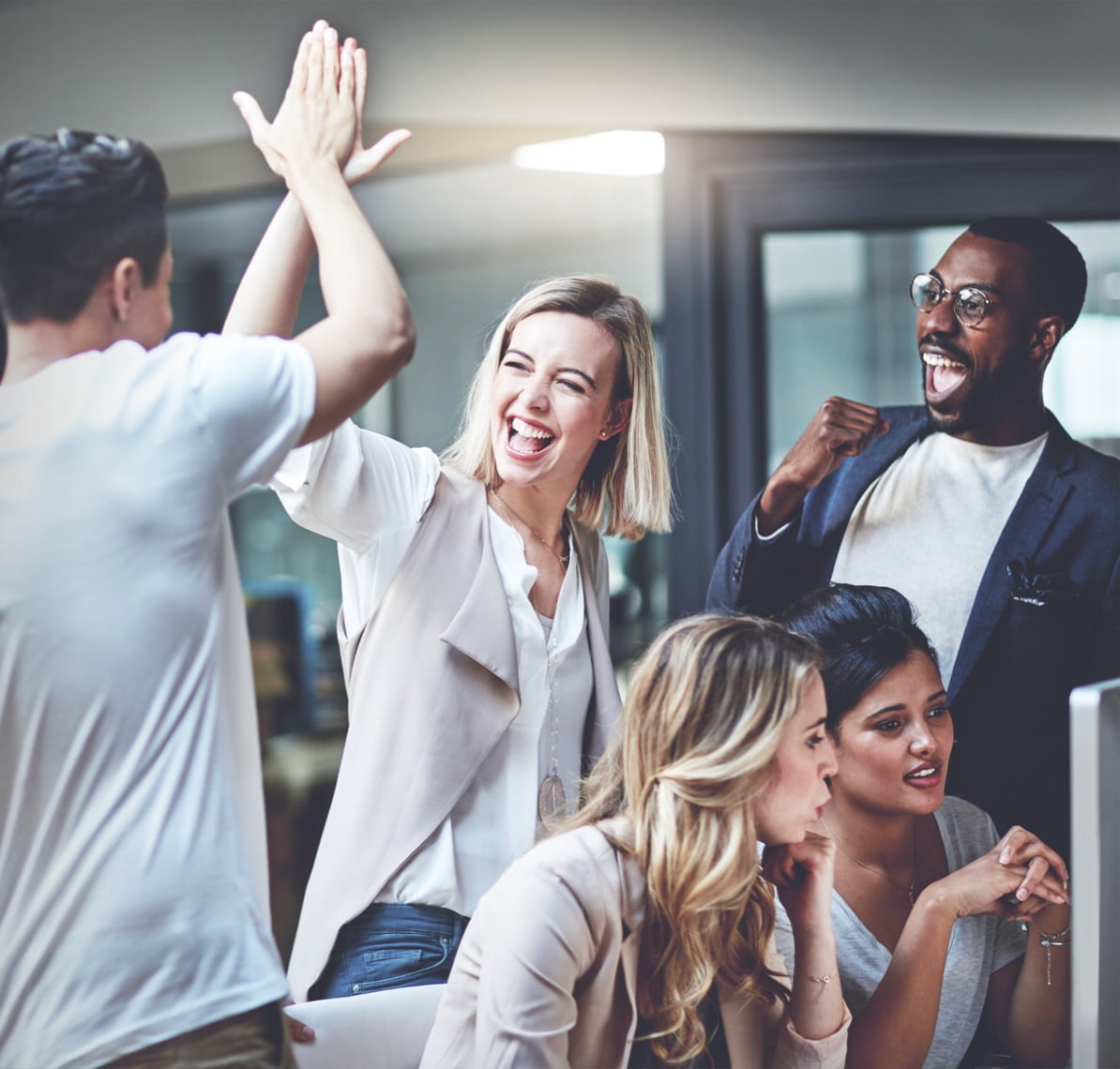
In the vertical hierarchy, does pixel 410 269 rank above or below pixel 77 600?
above

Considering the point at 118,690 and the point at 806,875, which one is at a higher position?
the point at 118,690

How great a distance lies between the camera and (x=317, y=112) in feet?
6.12

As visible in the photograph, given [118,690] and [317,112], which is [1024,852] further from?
[317,112]

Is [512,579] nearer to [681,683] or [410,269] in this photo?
[681,683]

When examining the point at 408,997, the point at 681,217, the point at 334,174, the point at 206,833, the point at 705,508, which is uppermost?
the point at 681,217

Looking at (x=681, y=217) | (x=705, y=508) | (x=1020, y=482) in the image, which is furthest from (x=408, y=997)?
(x=681, y=217)

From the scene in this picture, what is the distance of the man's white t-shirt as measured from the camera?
1.56m

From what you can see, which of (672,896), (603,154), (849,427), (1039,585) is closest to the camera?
(672,896)

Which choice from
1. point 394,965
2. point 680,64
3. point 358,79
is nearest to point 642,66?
point 680,64

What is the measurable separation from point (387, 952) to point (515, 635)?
1.75ft

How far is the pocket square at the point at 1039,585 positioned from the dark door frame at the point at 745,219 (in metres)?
0.56

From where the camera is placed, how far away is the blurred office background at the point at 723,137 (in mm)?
2520

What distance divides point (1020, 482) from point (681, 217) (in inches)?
34.7

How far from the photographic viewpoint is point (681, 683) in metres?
1.86
